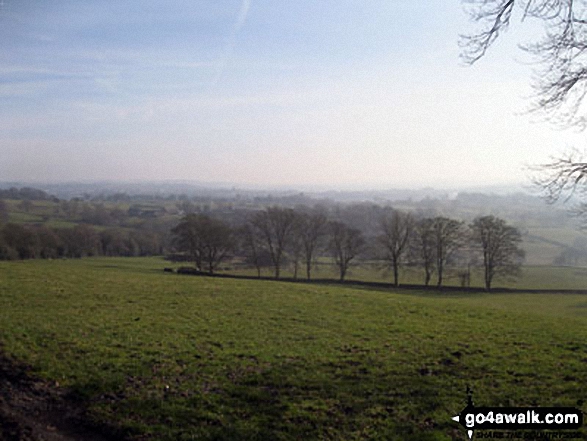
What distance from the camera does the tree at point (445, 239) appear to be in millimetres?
42719

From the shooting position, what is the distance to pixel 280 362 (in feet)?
31.3

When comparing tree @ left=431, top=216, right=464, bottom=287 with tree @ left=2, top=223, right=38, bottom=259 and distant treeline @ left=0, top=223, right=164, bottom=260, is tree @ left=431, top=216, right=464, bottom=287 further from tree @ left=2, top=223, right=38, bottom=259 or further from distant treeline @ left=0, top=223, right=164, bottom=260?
tree @ left=2, top=223, right=38, bottom=259

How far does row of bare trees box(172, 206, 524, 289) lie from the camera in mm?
41562

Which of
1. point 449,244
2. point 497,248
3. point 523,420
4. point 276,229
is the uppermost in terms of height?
point 276,229

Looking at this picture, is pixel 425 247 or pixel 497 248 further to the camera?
pixel 425 247

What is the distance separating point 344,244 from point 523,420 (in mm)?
39805

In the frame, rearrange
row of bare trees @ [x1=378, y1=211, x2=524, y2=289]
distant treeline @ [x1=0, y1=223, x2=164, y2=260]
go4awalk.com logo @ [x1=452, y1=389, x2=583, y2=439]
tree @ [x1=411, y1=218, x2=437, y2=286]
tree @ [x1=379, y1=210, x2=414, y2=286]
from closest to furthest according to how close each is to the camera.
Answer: go4awalk.com logo @ [x1=452, y1=389, x2=583, y2=439] < row of bare trees @ [x1=378, y1=211, x2=524, y2=289] < distant treeline @ [x1=0, y1=223, x2=164, y2=260] < tree @ [x1=411, y1=218, x2=437, y2=286] < tree @ [x1=379, y1=210, x2=414, y2=286]

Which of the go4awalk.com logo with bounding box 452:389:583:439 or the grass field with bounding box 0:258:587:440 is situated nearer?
the go4awalk.com logo with bounding box 452:389:583:439

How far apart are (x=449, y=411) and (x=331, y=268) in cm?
4577

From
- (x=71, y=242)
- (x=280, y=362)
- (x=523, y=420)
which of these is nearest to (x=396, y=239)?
(x=280, y=362)

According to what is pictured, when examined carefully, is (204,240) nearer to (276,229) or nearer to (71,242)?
(276,229)

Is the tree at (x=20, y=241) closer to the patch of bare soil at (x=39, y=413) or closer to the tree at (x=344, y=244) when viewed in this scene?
the tree at (x=344, y=244)

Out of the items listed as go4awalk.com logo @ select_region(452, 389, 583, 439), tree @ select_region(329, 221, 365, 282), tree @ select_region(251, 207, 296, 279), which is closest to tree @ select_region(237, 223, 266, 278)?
tree @ select_region(251, 207, 296, 279)

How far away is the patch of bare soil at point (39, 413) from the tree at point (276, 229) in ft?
128
